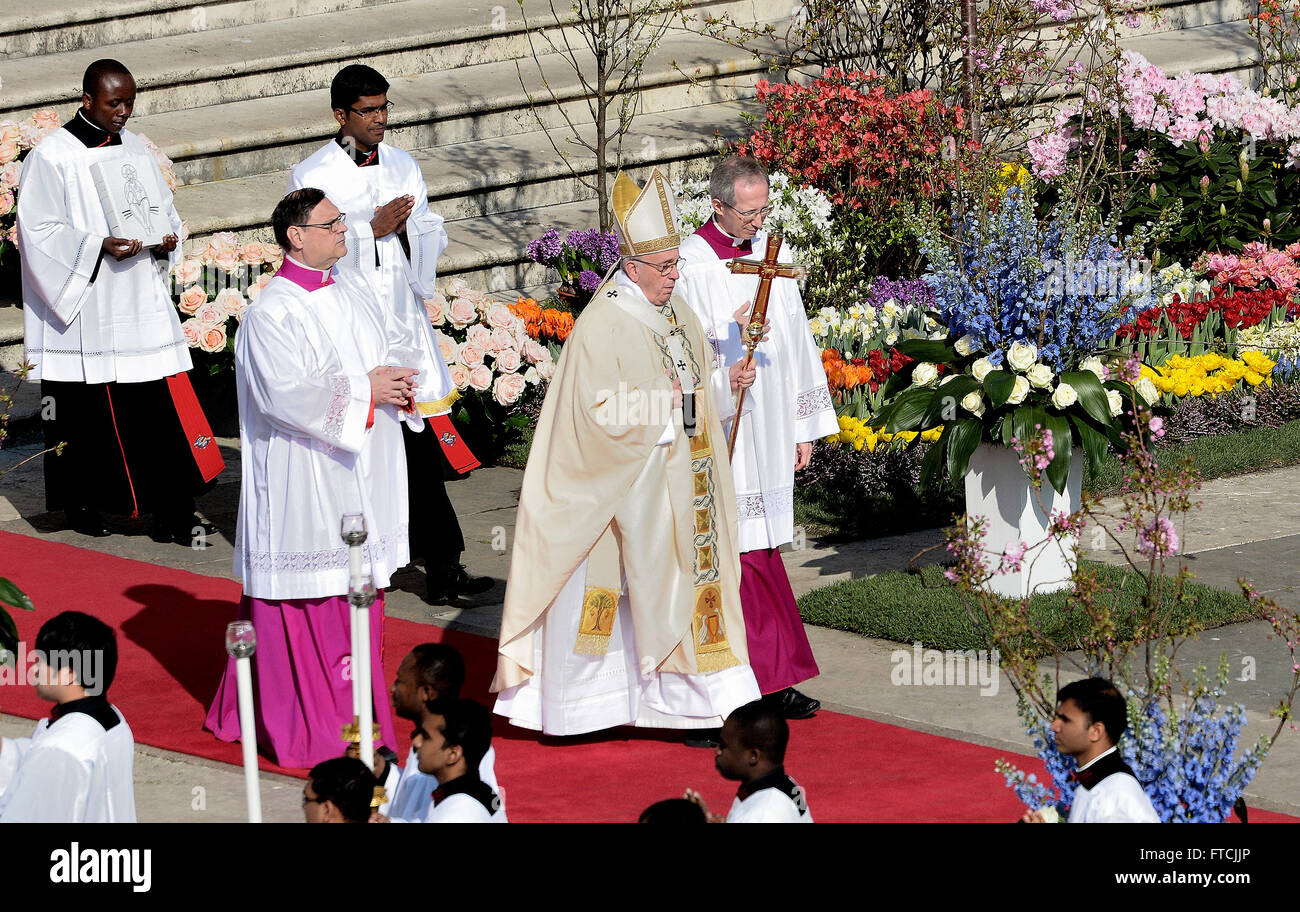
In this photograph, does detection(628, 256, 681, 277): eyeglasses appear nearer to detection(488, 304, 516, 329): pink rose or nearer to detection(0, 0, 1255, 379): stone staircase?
detection(488, 304, 516, 329): pink rose

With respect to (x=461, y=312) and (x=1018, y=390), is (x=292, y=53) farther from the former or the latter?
(x=1018, y=390)

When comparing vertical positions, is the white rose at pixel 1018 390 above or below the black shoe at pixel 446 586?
above

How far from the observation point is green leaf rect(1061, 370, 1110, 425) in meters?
8.38

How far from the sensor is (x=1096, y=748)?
4.94 meters

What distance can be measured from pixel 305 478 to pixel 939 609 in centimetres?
284

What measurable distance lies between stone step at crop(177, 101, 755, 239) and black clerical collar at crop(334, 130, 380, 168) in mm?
4127

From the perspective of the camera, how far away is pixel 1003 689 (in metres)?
7.61

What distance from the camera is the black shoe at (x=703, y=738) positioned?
23.5 feet

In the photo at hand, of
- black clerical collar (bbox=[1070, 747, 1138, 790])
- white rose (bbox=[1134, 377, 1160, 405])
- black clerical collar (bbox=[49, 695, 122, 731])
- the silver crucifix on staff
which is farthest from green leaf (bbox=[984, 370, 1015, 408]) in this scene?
black clerical collar (bbox=[49, 695, 122, 731])

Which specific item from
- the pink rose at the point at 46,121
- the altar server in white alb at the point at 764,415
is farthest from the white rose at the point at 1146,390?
the pink rose at the point at 46,121

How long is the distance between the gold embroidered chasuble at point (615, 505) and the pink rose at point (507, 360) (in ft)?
12.6

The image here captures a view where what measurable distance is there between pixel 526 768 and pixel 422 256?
3146 mm

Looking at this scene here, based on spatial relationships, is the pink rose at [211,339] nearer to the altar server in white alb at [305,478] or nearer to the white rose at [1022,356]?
the altar server in white alb at [305,478]

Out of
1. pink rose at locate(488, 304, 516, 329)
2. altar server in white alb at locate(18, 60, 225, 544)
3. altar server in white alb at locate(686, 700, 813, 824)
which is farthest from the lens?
pink rose at locate(488, 304, 516, 329)
